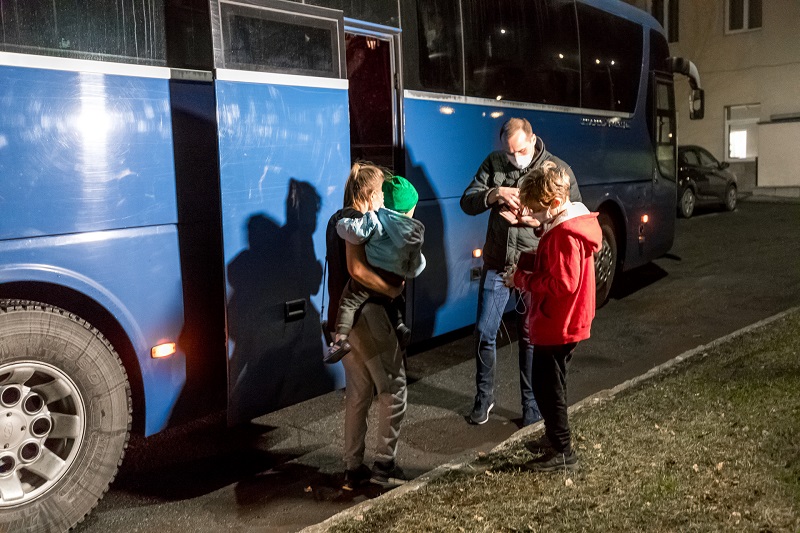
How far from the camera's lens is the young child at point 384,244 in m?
4.32

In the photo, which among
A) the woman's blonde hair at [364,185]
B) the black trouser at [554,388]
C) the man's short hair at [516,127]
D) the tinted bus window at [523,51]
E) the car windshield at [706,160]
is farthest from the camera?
the car windshield at [706,160]

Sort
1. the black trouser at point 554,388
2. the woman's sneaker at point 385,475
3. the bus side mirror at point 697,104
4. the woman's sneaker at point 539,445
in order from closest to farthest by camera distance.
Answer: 1. the black trouser at point 554,388
2. the woman's sneaker at point 385,475
3. the woman's sneaker at point 539,445
4. the bus side mirror at point 697,104

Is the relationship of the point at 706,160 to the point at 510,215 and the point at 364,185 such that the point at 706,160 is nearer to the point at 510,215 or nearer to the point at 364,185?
the point at 510,215

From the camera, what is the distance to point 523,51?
25.1ft

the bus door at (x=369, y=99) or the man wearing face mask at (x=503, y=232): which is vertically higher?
the bus door at (x=369, y=99)

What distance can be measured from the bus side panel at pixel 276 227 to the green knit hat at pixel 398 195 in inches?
23.8

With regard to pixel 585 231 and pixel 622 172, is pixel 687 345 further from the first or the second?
pixel 585 231

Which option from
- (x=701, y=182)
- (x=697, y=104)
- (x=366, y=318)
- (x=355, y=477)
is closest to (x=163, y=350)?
(x=366, y=318)

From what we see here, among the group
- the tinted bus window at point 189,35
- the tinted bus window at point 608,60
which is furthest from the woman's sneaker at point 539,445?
the tinted bus window at point 608,60

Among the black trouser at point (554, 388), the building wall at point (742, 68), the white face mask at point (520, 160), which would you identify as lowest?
the black trouser at point (554, 388)

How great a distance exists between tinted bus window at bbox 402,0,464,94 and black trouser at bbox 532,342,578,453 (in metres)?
2.64

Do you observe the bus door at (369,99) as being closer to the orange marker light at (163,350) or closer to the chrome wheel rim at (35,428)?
the orange marker light at (163,350)

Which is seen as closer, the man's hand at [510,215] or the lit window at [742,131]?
the man's hand at [510,215]

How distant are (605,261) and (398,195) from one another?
16.8ft
